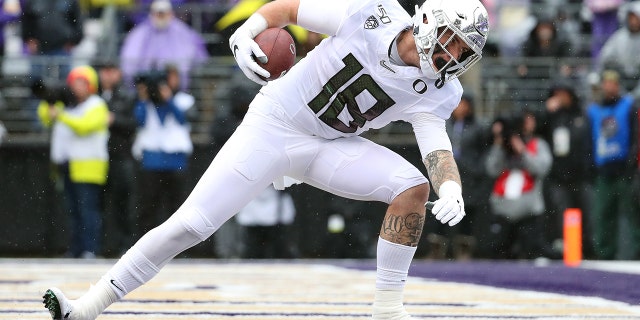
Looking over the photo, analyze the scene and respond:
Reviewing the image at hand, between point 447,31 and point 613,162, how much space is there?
6.65 m

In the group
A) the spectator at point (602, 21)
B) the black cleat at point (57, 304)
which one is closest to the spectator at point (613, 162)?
the spectator at point (602, 21)

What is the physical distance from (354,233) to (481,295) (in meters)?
A: 4.30

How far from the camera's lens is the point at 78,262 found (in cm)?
1060

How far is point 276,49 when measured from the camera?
519 centimetres

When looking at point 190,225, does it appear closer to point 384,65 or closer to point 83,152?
point 384,65

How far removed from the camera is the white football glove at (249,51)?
504 centimetres

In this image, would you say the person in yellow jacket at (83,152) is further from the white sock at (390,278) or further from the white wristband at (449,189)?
the white wristband at (449,189)

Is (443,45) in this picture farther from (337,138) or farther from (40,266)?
(40,266)

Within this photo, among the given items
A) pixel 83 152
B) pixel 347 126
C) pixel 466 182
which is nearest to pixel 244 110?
pixel 83 152

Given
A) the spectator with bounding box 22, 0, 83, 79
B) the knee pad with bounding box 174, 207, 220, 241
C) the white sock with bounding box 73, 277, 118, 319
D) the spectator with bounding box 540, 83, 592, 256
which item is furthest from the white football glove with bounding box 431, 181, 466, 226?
the spectator with bounding box 22, 0, 83, 79

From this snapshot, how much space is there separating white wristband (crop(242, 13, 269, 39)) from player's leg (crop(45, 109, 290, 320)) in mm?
432

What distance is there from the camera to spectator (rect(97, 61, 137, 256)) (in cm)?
1152

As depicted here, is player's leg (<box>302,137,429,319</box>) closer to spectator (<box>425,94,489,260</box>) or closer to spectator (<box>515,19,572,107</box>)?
spectator (<box>425,94,489,260</box>)

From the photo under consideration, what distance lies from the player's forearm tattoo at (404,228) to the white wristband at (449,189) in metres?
0.26
